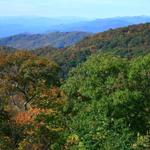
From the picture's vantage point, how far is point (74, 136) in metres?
23.9

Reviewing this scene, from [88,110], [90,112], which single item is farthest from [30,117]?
[90,112]

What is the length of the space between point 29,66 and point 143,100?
27.6 metres

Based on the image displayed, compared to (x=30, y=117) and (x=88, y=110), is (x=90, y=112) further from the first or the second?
(x=30, y=117)

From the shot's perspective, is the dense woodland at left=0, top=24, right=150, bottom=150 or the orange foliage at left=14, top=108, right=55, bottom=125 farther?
the orange foliage at left=14, top=108, right=55, bottom=125

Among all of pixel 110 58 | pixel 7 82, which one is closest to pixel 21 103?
pixel 7 82

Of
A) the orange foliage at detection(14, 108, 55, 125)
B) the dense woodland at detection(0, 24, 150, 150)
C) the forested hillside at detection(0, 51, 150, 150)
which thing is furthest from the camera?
the orange foliage at detection(14, 108, 55, 125)

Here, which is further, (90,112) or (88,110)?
(88,110)

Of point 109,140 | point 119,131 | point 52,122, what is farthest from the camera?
point 52,122

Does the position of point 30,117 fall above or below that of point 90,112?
below

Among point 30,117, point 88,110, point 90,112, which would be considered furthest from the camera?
point 30,117

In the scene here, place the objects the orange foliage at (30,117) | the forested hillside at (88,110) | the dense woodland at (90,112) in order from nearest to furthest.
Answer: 1. the dense woodland at (90,112)
2. the forested hillside at (88,110)
3. the orange foliage at (30,117)

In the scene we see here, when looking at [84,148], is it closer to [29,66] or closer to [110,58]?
[110,58]

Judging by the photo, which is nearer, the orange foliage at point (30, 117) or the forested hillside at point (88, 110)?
the forested hillside at point (88, 110)

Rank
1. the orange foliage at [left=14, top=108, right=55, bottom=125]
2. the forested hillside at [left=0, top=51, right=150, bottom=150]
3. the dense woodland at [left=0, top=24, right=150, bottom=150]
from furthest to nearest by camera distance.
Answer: the orange foliage at [left=14, top=108, right=55, bottom=125]
the forested hillside at [left=0, top=51, right=150, bottom=150]
the dense woodland at [left=0, top=24, right=150, bottom=150]
